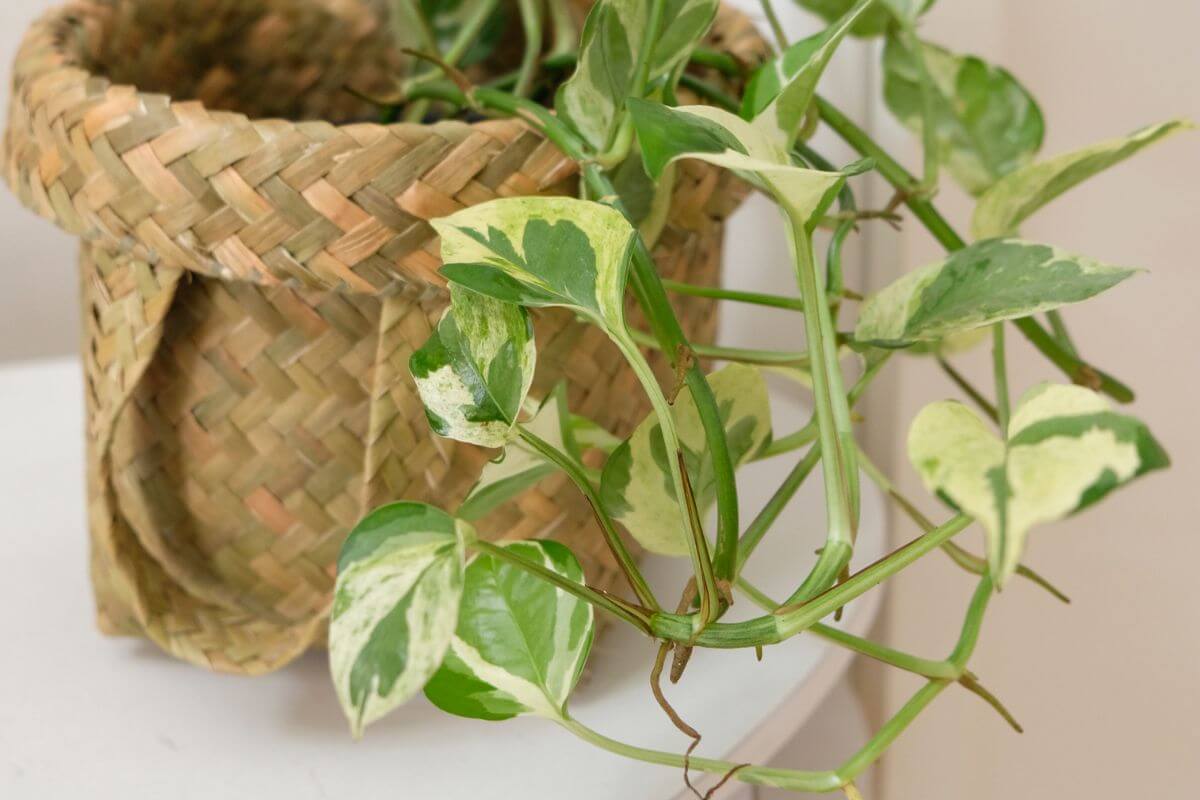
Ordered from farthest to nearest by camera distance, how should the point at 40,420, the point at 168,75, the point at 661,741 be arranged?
the point at 40,420 → the point at 168,75 → the point at 661,741

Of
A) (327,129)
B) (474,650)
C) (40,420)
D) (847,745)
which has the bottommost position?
(40,420)

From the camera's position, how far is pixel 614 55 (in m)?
0.35

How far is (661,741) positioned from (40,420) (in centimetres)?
50

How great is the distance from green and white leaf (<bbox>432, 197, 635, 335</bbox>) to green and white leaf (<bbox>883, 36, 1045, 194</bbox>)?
0.26m

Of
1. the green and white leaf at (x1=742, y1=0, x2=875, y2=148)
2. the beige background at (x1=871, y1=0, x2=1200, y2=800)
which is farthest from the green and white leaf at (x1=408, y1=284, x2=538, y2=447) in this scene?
the beige background at (x1=871, y1=0, x2=1200, y2=800)

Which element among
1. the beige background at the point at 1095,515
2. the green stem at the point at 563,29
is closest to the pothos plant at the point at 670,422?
the green stem at the point at 563,29

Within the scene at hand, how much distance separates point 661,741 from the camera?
435 millimetres

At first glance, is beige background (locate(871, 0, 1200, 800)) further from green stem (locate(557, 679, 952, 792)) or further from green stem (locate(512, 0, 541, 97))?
green stem (locate(557, 679, 952, 792))

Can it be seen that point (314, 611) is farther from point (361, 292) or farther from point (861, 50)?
point (861, 50)

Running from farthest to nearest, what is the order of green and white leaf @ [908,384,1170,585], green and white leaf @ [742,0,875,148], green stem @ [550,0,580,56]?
1. green stem @ [550,0,580,56]
2. green and white leaf @ [742,0,875,148]
3. green and white leaf @ [908,384,1170,585]

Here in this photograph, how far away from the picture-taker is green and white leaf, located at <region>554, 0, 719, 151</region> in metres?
0.34

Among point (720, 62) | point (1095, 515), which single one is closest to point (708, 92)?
point (720, 62)

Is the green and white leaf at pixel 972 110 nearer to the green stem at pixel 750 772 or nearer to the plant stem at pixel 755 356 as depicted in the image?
the plant stem at pixel 755 356

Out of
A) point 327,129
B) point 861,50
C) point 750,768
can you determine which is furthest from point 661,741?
point 861,50
